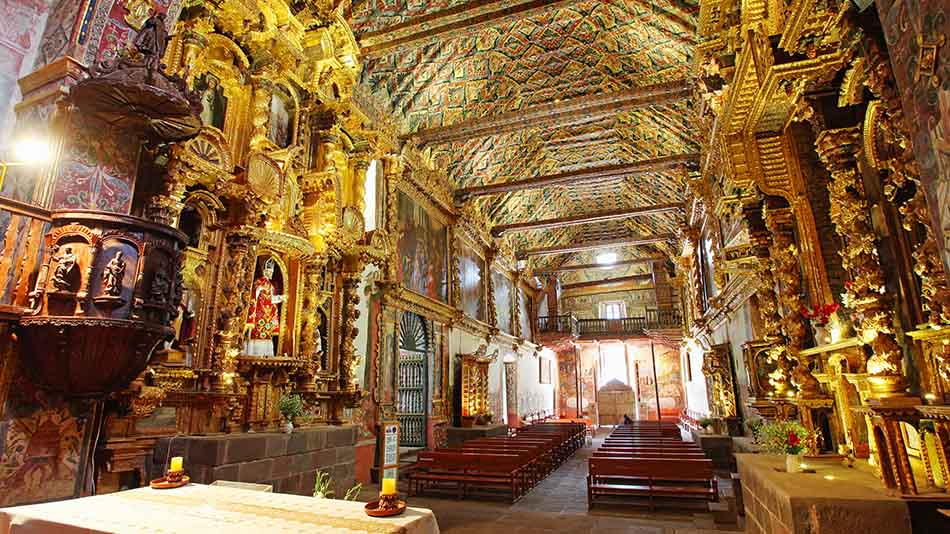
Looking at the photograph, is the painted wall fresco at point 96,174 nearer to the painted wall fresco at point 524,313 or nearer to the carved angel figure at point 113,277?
the carved angel figure at point 113,277

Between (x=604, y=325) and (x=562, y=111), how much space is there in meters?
19.1

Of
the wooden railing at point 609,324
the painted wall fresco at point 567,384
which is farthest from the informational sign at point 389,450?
the painted wall fresco at point 567,384

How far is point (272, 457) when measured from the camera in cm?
632

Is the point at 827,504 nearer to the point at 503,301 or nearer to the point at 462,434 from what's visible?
the point at 462,434

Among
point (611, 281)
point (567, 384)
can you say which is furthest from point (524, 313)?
point (611, 281)

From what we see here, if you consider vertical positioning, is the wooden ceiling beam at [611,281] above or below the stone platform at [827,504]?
above

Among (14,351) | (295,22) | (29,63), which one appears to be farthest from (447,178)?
(14,351)

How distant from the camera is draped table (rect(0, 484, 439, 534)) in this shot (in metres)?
2.67

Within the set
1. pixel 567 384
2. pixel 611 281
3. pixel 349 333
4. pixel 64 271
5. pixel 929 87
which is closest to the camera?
pixel 929 87

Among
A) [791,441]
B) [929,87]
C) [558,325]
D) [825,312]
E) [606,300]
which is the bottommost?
[791,441]

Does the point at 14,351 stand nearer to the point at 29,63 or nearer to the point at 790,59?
the point at 29,63

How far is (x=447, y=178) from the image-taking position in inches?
619

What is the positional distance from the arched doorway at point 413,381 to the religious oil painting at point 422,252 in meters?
1.13

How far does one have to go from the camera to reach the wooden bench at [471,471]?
855 centimetres
